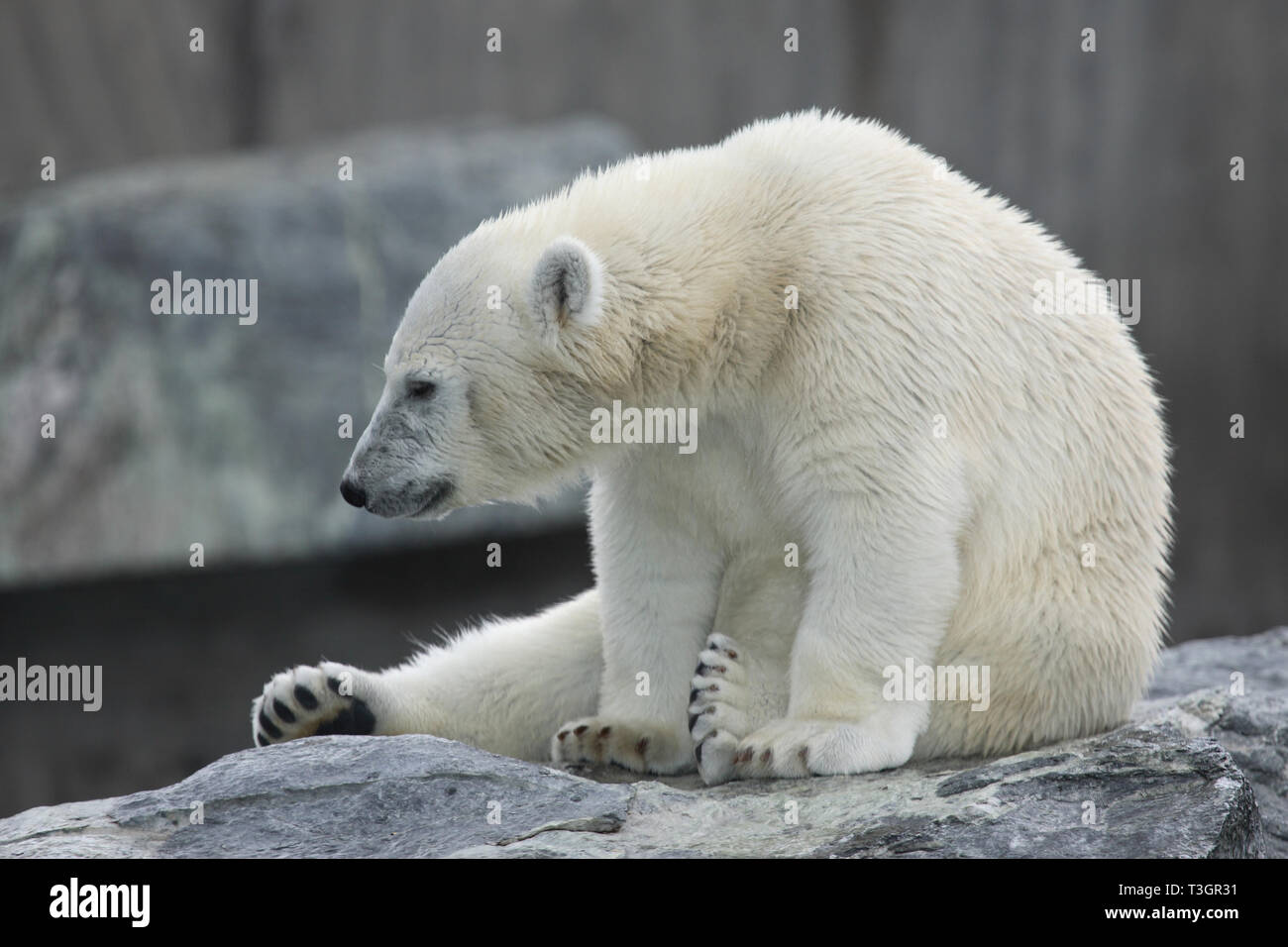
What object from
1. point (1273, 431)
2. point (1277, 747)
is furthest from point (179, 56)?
point (1277, 747)

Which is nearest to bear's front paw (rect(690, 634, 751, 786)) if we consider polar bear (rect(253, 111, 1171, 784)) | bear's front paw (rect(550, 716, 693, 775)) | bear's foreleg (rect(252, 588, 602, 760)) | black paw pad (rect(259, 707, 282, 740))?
polar bear (rect(253, 111, 1171, 784))

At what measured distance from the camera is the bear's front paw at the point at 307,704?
486cm

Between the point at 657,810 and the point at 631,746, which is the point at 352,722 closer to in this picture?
the point at 631,746

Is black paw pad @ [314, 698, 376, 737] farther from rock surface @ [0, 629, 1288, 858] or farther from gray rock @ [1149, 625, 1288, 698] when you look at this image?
gray rock @ [1149, 625, 1288, 698]

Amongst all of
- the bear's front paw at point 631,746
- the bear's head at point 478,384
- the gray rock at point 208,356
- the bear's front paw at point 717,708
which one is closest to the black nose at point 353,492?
the bear's head at point 478,384

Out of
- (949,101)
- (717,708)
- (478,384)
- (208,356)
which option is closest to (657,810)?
(717,708)

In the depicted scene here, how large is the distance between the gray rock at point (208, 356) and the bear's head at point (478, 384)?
356 cm

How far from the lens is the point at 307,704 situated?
489cm

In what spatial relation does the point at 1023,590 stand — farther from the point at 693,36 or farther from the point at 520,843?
the point at 693,36

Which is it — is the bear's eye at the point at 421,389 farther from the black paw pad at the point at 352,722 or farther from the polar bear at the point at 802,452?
the black paw pad at the point at 352,722

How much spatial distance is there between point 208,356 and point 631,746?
468 centimetres

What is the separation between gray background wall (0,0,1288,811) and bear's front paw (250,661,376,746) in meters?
5.90

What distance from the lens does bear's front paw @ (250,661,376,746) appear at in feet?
15.9

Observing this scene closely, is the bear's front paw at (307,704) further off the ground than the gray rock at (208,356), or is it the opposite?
the gray rock at (208,356)
